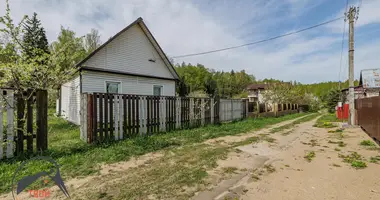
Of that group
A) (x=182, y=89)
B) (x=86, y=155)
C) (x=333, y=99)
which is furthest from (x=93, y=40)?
(x=333, y=99)

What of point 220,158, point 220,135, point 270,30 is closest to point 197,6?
point 270,30

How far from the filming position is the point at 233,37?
42.4 feet

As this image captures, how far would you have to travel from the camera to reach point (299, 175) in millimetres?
3172

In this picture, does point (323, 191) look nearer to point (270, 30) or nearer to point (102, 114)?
point (102, 114)

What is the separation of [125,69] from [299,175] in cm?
952

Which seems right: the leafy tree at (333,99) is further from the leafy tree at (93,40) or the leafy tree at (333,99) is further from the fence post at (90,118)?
the leafy tree at (93,40)

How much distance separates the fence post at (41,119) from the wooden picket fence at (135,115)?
0.94 metres

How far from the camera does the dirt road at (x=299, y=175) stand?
2490 mm

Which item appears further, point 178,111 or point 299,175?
point 178,111

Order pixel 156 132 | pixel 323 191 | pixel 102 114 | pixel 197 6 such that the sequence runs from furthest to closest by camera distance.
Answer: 1. pixel 197 6
2. pixel 156 132
3. pixel 102 114
4. pixel 323 191

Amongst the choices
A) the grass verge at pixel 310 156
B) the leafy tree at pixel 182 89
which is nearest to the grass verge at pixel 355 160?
the grass verge at pixel 310 156

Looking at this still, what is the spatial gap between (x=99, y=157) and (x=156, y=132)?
284 cm

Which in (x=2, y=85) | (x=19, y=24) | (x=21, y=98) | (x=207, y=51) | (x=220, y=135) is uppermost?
(x=207, y=51)

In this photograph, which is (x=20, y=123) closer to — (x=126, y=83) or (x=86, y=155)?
(x=86, y=155)
